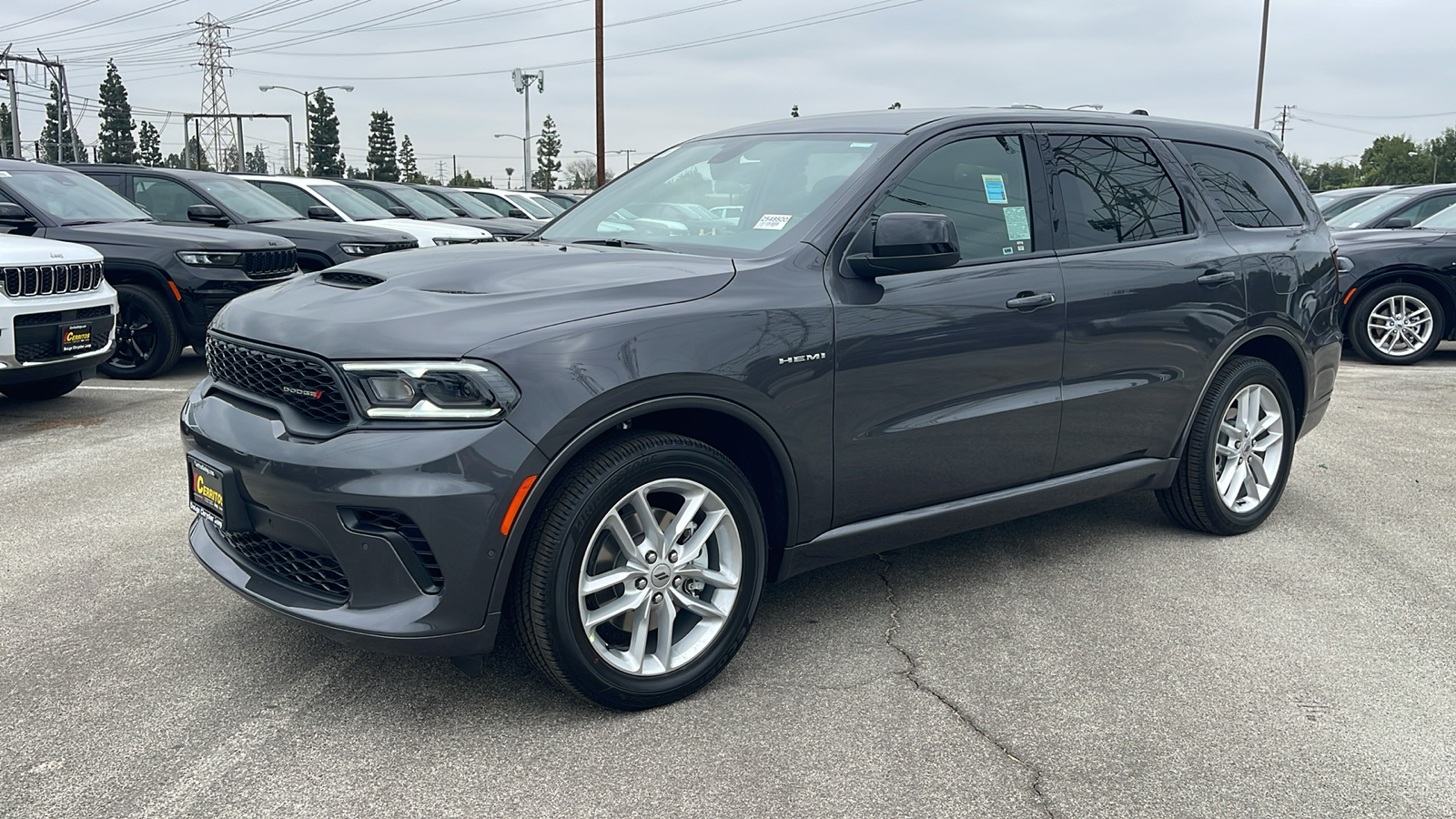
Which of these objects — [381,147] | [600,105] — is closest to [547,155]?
[381,147]

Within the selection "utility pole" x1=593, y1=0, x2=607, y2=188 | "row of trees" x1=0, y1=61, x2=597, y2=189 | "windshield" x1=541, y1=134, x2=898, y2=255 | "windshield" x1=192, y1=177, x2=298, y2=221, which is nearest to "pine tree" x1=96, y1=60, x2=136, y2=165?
"row of trees" x1=0, y1=61, x2=597, y2=189

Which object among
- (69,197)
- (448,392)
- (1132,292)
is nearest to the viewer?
(448,392)

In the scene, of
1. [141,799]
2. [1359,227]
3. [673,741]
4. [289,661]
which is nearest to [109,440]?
[289,661]

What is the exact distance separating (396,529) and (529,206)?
1997cm

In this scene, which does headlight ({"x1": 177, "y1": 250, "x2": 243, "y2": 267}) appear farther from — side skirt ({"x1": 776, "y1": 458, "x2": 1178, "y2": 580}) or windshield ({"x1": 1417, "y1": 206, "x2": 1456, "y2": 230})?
windshield ({"x1": 1417, "y1": 206, "x2": 1456, "y2": 230})

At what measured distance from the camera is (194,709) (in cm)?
319

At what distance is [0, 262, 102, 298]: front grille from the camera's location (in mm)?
6887

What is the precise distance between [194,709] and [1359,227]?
38.5 ft

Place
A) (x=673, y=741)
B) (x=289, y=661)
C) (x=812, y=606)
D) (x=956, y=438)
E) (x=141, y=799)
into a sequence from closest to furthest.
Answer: (x=141, y=799) → (x=673, y=741) → (x=289, y=661) → (x=956, y=438) → (x=812, y=606)

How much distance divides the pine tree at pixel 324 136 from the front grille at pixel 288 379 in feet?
304

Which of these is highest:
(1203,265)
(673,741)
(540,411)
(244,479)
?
(1203,265)

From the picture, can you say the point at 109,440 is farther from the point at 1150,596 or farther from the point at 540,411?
the point at 1150,596

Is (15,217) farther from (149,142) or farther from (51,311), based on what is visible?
(149,142)

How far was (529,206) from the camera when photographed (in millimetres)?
22141
